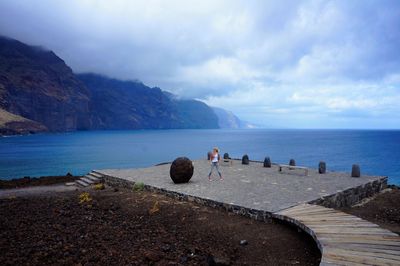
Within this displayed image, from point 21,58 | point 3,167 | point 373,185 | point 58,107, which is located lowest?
point 3,167

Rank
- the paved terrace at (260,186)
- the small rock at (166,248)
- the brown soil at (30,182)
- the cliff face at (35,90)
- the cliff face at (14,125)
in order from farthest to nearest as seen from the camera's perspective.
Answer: the cliff face at (35,90) → the cliff face at (14,125) → the brown soil at (30,182) → the paved terrace at (260,186) → the small rock at (166,248)

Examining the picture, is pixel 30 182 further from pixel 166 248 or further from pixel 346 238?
pixel 346 238

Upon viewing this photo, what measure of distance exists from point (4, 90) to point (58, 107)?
30.4m

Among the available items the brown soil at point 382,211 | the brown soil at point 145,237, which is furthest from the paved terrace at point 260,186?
the brown soil at point 145,237

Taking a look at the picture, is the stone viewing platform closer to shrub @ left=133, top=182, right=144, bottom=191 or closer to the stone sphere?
shrub @ left=133, top=182, right=144, bottom=191

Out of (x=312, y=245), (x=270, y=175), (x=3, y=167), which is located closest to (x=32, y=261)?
(x=312, y=245)

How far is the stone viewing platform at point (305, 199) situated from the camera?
684cm

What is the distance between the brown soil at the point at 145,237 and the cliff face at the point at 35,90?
163202 millimetres

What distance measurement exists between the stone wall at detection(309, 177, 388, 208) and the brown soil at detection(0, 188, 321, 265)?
384 cm

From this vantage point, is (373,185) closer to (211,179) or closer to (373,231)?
(211,179)

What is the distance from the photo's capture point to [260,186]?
50.7 feet

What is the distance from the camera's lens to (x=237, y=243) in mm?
8969

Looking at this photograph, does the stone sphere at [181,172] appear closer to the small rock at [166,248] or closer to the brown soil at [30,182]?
the small rock at [166,248]

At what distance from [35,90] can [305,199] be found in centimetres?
18502
